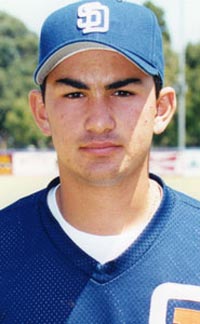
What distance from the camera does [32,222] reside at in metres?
2.60

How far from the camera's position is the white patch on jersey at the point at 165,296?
238 centimetres

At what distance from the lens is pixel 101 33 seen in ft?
7.85

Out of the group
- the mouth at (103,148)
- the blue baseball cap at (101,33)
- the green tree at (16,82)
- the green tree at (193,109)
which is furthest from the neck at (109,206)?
the green tree at (16,82)

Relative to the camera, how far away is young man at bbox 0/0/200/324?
7.84ft

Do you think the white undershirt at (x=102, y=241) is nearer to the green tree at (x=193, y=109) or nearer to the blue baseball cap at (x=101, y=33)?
the blue baseball cap at (x=101, y=33)

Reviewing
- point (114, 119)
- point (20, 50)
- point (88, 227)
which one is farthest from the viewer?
point (20, 50)

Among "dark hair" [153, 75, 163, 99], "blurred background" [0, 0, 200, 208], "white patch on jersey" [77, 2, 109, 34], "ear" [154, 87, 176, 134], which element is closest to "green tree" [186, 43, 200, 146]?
"blurred background" [0, 0, 200, 208]

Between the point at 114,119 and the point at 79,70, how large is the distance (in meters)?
0.20

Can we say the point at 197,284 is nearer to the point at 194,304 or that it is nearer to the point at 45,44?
the point at 194,304

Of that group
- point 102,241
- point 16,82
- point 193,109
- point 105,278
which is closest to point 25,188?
point 102,241

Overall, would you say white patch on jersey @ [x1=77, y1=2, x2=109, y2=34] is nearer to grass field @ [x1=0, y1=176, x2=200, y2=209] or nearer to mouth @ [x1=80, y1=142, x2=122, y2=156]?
mouth @ [x1=80, y1=142, x2=122, y2=156]

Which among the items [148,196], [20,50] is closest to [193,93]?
[20,50]

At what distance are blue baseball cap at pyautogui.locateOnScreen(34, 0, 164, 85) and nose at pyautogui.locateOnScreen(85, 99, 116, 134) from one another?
172 mm

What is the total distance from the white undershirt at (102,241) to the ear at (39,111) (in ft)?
1.00
